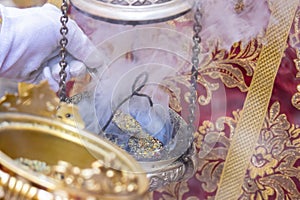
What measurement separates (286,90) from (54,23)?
452 millimetres

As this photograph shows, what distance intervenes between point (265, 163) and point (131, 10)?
1.94 ft

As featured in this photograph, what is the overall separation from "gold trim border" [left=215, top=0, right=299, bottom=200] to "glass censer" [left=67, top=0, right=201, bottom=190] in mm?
233

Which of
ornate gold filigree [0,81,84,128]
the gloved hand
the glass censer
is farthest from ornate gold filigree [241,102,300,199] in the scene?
ornate gold filigree [0,81,84,128]

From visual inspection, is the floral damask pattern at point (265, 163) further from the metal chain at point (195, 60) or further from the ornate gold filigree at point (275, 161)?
the metal chain at point (195, 60)

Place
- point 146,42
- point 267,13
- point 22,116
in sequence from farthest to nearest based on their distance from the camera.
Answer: point 267,13
point 146,42
point 22,116

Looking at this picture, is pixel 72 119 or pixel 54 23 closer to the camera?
pixel 72 119

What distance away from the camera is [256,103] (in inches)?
40.7

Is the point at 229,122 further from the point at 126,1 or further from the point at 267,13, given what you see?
the point at 126,1

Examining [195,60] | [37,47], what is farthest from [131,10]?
[37,47]

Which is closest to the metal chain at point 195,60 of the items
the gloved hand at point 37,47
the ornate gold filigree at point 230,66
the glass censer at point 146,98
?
the glass censer at point 146,98

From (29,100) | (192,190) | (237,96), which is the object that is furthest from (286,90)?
(29,100)

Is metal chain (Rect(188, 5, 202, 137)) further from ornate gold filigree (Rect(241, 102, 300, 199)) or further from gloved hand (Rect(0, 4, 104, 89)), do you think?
ornate gold filigree (Rect(241, 102, 300, 199))

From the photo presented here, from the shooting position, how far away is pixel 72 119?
1.85 ft

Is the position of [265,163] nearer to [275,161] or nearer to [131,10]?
[275,161]
